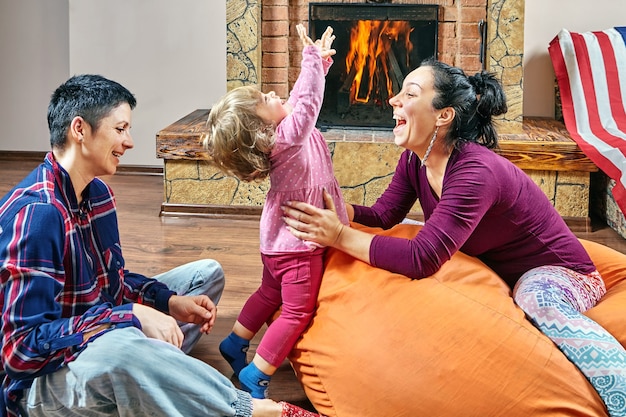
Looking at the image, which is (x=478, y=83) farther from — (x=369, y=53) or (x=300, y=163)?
(x=369, y=53)

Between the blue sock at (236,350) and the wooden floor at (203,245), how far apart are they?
70 millimetres

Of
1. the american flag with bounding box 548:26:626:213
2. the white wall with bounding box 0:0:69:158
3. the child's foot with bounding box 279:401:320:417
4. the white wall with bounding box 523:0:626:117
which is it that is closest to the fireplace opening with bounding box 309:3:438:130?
the white wall with bounding box 523:0:626:117

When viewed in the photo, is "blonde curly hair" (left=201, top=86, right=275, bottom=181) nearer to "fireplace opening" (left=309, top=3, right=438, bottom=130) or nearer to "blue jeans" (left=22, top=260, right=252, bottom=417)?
"blue jeans" (left=22, top=260, right=252, bottom=417)

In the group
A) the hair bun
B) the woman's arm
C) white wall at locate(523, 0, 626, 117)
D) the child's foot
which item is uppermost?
white wall at locate(523, 0, 626, 117)

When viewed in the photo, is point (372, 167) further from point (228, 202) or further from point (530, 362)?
point (530, 362)

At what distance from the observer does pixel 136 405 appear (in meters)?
1.66

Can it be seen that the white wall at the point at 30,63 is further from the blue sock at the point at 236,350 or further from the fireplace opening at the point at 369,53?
the blue sock at the point at 236,350

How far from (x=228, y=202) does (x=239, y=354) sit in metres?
1.97

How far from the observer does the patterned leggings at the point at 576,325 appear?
1.77m

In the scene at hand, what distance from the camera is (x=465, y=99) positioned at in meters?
2.01

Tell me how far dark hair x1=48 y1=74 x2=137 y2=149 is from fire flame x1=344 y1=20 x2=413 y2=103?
275cm

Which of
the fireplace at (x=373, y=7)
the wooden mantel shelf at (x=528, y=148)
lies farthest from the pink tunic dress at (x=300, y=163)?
the fireplace at (x=373, y=7)

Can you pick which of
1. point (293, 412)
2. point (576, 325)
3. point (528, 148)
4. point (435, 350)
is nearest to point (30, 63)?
point (528, 148)

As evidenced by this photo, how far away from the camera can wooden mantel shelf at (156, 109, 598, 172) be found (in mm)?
3840
